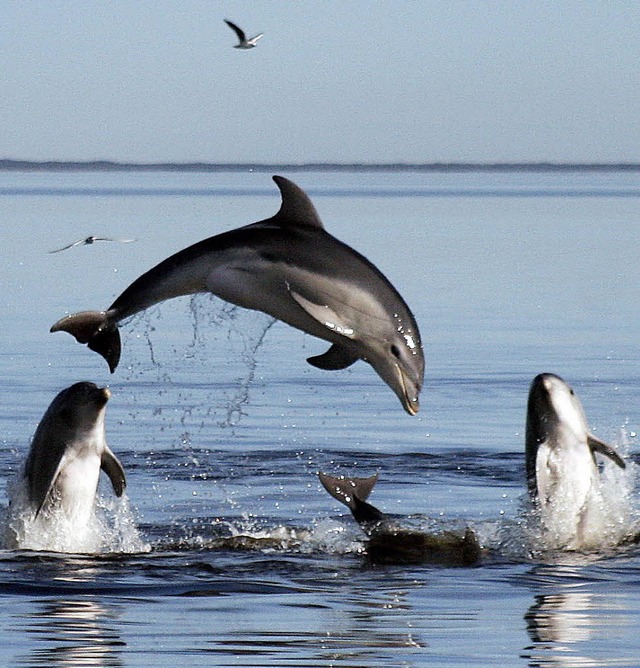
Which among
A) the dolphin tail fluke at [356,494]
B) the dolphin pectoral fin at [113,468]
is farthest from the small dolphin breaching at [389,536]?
the dolphin pectoral fin at [113,468]

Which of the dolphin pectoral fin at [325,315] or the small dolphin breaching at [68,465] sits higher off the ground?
the dolphin pectoral fin at [325,315]

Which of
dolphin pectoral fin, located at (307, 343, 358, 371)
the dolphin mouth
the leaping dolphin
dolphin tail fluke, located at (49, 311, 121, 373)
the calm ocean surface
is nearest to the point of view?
the calm ocean surface

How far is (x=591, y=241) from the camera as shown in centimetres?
5622

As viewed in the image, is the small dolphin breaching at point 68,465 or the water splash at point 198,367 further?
the water splash at point 198,367

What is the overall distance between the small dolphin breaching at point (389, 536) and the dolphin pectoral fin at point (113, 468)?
4.50 feet

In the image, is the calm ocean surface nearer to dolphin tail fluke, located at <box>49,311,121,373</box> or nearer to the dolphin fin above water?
the dolphin fin above water

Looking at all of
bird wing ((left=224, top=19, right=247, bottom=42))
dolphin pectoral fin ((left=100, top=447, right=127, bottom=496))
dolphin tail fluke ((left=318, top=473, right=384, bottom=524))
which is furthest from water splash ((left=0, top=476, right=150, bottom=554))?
bird wing ((left=224, top=19, right=247, bottom=42))

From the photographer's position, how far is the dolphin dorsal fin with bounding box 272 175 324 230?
1159 cm

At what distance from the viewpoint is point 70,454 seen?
12797 mm

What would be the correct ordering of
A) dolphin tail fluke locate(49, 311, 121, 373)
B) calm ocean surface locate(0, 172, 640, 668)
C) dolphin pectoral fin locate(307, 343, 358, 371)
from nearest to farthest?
calm ocean surface locate(0, 172, 640, 668)
dolphin pectoral fin locate(307, 343, 358, 371)
dolphin tail fluke locate(49, 311, 121, 373)

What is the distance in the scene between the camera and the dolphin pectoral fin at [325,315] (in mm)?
11094

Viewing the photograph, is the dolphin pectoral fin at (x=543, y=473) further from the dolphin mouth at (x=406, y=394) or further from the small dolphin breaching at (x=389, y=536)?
the dolphin mouth at (x=406, y=394)

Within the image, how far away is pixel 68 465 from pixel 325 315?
8.56ft

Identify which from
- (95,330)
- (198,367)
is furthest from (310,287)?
(198,367)
